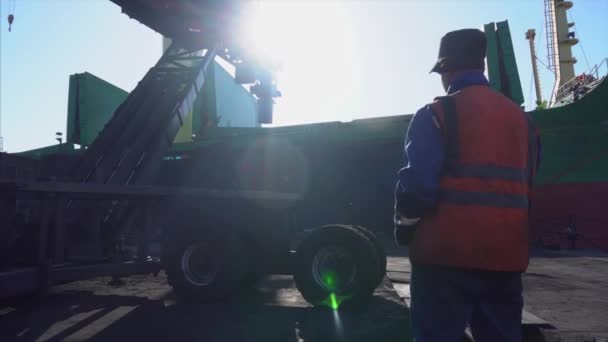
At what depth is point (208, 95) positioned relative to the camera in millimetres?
25266

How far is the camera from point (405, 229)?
166cm

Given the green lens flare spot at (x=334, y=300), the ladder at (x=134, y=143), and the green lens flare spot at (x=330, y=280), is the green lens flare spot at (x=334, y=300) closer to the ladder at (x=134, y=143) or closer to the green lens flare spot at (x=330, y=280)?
the green lens flare spot at (x=330, y=280)

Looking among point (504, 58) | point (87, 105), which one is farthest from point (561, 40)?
point (87, 105)

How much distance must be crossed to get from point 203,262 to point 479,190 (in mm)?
4264

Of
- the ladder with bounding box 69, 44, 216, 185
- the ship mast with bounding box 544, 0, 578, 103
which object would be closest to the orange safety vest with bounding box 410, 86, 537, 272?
the ladder with bounding box 69, 44, 216, 185

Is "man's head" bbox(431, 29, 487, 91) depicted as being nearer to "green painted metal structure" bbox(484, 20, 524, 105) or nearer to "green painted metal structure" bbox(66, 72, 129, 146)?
"green painted metal structure" bbox(484, 20, 524, 105)

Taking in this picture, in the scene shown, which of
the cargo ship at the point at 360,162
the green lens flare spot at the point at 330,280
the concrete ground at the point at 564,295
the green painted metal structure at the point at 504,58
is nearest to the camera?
the concrete ground at the point at 564,295

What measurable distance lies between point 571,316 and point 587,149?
41.9 feet

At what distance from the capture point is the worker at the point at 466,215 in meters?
1.56

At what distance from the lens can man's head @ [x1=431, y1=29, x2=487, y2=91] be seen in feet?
5.79

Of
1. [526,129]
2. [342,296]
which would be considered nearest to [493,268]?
[526,129]

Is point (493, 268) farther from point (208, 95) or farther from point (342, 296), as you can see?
point (208, 95)

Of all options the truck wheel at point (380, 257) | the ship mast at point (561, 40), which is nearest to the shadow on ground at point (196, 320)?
the truck wheel at point (380, 257)

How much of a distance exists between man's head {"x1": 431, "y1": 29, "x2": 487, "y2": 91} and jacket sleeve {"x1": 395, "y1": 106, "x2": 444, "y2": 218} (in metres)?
0.28
